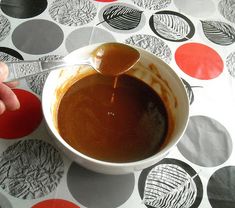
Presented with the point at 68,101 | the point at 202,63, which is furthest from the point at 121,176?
the point at 202,63

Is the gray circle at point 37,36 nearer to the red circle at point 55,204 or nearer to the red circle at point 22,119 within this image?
the red circle at point 22,119

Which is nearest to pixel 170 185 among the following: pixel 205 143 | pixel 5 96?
pixel 205 143

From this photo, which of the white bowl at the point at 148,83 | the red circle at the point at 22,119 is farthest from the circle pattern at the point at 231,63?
the red circle at the point at 22,119

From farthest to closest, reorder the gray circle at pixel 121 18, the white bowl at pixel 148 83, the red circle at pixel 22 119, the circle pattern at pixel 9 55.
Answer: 1. the gray circle at pixel 121 18
2. the circle pattern at pixel 9 55
3. the red circle at pixel 22 119
4. the white bowl at pixel 148 83

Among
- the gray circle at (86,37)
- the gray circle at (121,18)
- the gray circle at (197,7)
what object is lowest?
the gray circle at (86,37)

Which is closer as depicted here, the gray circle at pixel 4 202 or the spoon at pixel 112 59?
the gray circle at pixel 4 202

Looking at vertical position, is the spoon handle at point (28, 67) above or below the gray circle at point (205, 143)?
above

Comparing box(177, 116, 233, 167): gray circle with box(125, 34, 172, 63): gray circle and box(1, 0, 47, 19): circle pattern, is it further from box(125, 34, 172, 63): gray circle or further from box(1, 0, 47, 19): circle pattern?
box(1, 0, 47, 19): circle pattern

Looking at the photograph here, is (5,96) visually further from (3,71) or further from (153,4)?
(153,4)
